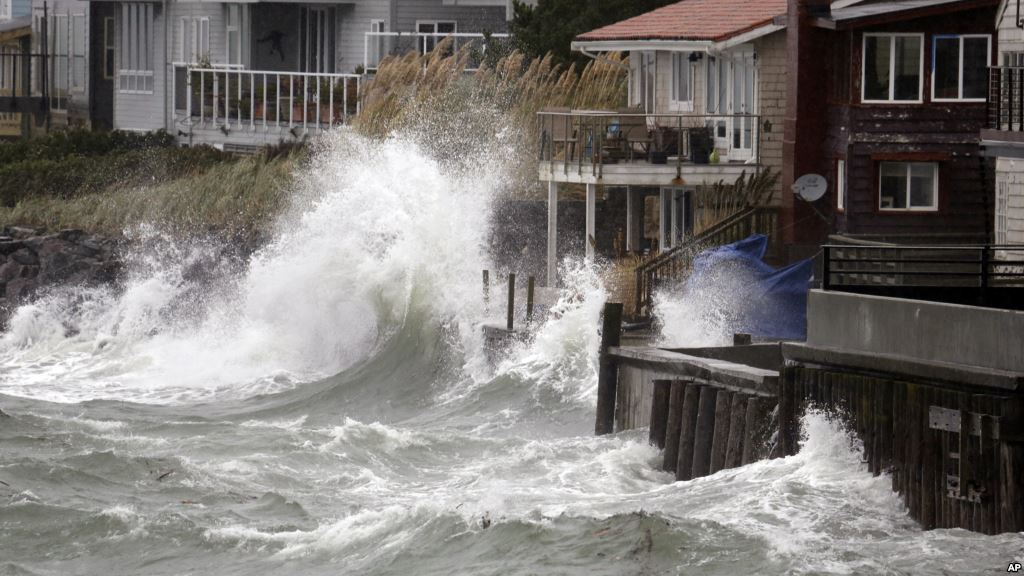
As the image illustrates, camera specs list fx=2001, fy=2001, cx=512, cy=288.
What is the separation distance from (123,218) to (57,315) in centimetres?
373

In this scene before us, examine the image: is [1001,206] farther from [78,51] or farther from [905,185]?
[78,51]

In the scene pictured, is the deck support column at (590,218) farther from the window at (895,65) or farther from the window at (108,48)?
the window at (108,48)

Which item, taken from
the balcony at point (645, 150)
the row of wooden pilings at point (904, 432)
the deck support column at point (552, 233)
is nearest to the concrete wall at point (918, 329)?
the row of wooden pilings at point (904, 432)

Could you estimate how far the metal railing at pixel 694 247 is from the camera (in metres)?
29.6

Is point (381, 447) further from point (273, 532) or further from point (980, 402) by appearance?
point (980, 402)

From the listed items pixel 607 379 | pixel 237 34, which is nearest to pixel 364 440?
pixel 607 379

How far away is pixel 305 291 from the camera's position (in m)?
34.3

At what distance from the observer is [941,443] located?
16281 millimetres

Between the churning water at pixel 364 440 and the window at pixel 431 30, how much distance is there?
8066mm

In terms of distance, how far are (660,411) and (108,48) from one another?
3730 centimetres

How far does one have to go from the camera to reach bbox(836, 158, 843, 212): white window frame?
30953 millimetres

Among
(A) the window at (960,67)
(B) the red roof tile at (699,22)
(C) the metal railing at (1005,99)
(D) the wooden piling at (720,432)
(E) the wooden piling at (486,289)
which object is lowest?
(D) the wooden piling at (720,432)

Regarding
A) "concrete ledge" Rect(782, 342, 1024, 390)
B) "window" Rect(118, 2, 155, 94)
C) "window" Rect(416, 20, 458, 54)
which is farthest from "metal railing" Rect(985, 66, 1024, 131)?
"window" Rect(118, 2, 155, 94)

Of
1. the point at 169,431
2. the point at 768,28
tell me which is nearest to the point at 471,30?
the point at 768,28
